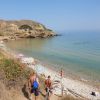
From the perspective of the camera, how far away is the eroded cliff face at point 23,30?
9995 cm

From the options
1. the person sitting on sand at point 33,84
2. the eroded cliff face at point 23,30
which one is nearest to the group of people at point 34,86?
the person sitting on sand at point 33,84

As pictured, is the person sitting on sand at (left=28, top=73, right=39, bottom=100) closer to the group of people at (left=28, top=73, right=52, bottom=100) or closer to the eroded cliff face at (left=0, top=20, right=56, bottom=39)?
the group of people at (left=28, top=73, right=52, bottom=100)

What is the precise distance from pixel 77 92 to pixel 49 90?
647 cm

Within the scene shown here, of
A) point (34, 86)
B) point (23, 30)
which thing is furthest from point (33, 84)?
point (23, 30)

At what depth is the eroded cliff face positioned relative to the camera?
9995 centimetres

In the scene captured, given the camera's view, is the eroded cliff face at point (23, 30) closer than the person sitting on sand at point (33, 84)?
No

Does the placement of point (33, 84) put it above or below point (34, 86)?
above

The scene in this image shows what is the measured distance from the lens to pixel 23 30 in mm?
104688

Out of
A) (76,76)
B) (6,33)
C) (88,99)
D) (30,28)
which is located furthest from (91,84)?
(30,28)

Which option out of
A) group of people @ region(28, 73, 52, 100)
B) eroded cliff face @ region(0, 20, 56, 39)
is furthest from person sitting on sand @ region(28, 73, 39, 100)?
eroded cliff face @ region(0, 20, 56, 39)

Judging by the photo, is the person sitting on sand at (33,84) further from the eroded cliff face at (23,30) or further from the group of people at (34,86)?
the eroded cliff face at (23,30)

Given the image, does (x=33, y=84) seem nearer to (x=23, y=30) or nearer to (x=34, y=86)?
(x=34, y=86)

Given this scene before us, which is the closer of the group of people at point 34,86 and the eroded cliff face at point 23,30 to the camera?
the group of people at point 34,86

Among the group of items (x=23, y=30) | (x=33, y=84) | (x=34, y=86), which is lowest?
(x=23, y=30)
